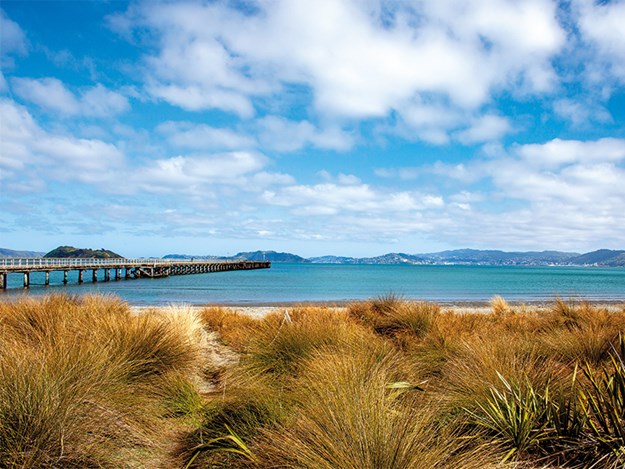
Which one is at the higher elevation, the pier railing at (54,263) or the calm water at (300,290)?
the pier railing at (54,263)

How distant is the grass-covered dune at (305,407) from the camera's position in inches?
125

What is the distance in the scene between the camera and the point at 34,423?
3408 mm

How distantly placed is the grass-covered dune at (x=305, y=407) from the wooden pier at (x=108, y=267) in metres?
41.3

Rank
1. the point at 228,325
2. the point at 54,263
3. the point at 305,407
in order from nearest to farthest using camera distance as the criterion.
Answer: the point at 305,407, the point at 228,325, the point at 54,263

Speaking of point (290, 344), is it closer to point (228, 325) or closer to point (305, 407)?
point (305, 407)

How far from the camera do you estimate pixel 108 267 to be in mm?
54531

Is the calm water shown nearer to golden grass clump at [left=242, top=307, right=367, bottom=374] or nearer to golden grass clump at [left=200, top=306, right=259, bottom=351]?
golden grass clump at [left=200, top=306, right=259, bottom=351]

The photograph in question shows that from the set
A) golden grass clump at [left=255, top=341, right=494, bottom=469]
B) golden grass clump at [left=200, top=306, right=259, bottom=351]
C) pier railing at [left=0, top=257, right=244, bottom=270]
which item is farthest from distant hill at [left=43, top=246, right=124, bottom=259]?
golden grass clump at [left=255, top=341, right=494, bottom=469]

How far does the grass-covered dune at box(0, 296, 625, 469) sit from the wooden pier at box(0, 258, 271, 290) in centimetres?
4135

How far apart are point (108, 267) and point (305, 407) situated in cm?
5618

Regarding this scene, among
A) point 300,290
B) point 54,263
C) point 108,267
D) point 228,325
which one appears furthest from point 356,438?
point 54,263

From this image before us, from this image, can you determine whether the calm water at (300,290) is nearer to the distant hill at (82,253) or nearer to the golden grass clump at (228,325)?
the golden grass clump at (228,325)

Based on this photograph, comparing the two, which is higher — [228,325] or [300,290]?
[228,325]

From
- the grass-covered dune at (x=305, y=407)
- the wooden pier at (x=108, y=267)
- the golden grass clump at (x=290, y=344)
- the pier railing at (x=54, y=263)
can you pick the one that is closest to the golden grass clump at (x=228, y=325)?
the golden grass clump at (x=290, y=344)
